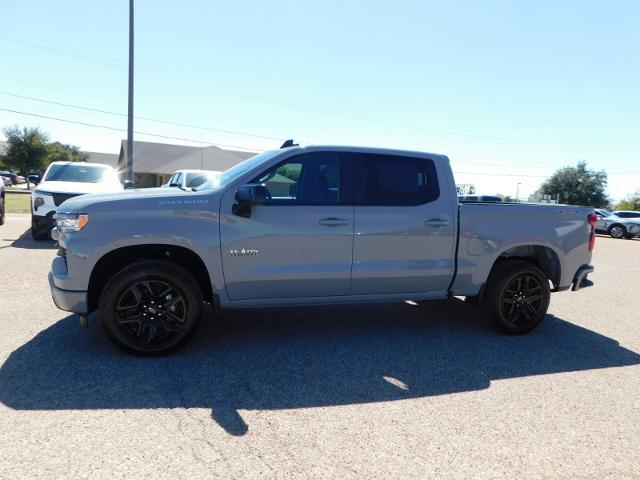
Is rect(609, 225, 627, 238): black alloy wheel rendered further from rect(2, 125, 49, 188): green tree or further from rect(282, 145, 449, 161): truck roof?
rect(2, 125, 49, 188): green tree

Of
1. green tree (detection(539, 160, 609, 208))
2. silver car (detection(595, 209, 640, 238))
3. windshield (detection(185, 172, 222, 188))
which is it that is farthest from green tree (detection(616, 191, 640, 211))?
windshield (detection(185, 172, 222, 188))

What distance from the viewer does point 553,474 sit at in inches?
100

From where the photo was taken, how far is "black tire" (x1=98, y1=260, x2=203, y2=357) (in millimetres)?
3803

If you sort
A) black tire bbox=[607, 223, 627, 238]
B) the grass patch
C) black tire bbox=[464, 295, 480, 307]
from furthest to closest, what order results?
black tire bbox=[607, 223, 627, 238] → the grass patch → black tire bbox=[464, 295, 480, 307]

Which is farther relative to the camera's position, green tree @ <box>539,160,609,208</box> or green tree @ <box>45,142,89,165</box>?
green tree @ <box>539,160,609,208</box>

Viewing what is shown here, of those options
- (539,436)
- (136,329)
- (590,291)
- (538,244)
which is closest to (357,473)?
(539,436)

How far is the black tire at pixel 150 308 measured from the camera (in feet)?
12.5

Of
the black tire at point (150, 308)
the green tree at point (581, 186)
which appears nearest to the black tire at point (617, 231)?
the black tire at point (150, 308)

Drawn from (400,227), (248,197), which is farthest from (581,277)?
(248,197)

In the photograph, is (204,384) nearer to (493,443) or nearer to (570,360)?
(493,443)

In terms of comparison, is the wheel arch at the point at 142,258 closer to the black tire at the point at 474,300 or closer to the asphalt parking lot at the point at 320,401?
the asphalt parking lot at the point at 320,401

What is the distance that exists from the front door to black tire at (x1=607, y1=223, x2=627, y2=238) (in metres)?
26.1

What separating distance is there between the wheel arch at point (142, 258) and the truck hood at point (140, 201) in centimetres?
36

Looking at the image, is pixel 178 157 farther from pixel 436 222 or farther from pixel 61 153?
pixel 436 222
